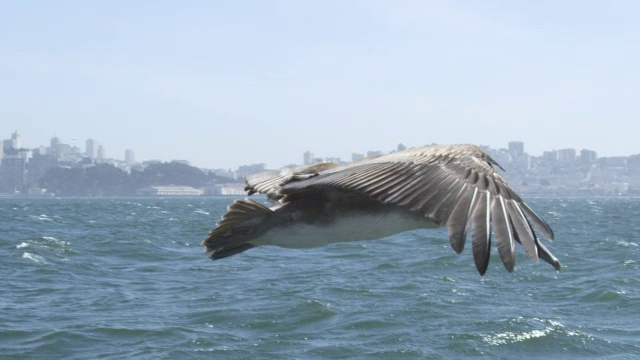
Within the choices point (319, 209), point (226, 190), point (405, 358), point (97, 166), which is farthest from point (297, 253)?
point (97, 166)

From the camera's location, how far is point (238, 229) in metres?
5.60

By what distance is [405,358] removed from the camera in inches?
524

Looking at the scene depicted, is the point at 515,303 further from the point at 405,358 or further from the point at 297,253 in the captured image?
the point at 297,253

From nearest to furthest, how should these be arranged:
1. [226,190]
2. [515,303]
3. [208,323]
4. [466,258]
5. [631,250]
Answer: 1. [208,323]
2. [515,303]
3. [466,258]
4. [631,250]
5. [226,190]

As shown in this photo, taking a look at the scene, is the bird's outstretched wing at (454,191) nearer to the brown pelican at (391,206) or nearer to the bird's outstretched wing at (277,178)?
the brown pelican at (391,206)

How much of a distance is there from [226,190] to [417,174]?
556 ft

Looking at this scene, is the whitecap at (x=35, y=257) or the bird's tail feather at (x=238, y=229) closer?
the bird's tail feather at (x=238, y=229)

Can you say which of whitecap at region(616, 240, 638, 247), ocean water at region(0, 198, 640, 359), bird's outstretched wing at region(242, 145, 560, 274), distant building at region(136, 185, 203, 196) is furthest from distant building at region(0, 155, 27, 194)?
bird's outstretched wing at region(242, 145, 560, 274)

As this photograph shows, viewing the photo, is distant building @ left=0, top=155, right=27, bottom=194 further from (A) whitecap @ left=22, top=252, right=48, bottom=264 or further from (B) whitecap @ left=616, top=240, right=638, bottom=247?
(A) whitecap @ left=22, top=252, right=48, bottom=264

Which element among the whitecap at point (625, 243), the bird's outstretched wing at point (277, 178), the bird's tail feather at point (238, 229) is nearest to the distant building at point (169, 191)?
the whitecap at point (625, 243)

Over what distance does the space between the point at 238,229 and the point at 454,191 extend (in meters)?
1.51

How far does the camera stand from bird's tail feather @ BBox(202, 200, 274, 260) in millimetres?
5559

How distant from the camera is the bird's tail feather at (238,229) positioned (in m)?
5.56

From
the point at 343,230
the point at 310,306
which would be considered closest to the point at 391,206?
the point at 343,230
